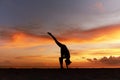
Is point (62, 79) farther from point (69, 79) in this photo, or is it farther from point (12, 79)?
point (12, 79)

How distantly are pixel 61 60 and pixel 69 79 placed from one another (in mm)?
3983

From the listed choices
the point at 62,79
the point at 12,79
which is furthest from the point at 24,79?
the point at 62,79

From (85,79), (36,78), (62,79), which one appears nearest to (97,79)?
(85,79)

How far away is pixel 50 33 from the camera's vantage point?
2170 cm

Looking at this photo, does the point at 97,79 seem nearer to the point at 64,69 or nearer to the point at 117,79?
the point at 117,79

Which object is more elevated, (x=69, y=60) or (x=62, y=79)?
(x=69, y=60)

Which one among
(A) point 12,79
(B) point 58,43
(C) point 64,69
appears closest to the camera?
(A) point 12,79

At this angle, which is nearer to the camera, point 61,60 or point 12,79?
point 12,79

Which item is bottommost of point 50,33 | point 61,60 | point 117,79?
point 117,79

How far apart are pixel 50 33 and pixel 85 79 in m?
5.18

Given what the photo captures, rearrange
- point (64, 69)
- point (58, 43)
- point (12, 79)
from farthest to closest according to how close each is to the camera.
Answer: point (64, 69) < point (58, 43) < point (12, 79)

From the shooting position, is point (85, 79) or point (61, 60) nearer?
point (85, 79)

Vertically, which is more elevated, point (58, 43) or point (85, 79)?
point (58, 43)

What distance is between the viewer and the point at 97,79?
17828 mm
